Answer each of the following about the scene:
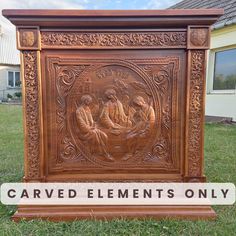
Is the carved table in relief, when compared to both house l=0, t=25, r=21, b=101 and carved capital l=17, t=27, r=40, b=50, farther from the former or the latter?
house l=0, t=25, r=21, b=101

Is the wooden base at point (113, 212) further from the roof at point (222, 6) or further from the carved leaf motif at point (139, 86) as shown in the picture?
the roof at point (222, 6)

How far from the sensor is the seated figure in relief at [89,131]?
79.2 inches

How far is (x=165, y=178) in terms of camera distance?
208 cm

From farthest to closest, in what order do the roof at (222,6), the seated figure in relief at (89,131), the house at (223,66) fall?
the house at (223,66) → the roof at (222,6) → the seated figure in relief at (89,131)

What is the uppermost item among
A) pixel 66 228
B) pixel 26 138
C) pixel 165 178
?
pixel 26 138

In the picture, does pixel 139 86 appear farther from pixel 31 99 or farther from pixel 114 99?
pixel 31 99

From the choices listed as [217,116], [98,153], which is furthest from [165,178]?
[217,116]

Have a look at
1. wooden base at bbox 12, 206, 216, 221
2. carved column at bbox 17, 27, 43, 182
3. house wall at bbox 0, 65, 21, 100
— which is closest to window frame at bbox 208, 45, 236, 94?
wooden base at bbox 12, 206, 216, 221

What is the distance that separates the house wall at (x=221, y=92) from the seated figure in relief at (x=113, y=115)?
5699 millimetres

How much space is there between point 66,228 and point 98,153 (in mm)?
613

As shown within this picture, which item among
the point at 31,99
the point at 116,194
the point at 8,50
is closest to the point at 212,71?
the point at 116,194

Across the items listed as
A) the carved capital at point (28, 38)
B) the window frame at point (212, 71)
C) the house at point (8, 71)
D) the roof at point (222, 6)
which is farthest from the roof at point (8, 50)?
the carved capital at point (28, 38)

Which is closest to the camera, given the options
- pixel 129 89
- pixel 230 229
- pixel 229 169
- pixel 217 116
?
pixel 230 229

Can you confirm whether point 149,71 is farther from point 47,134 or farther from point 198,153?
point 47,134
